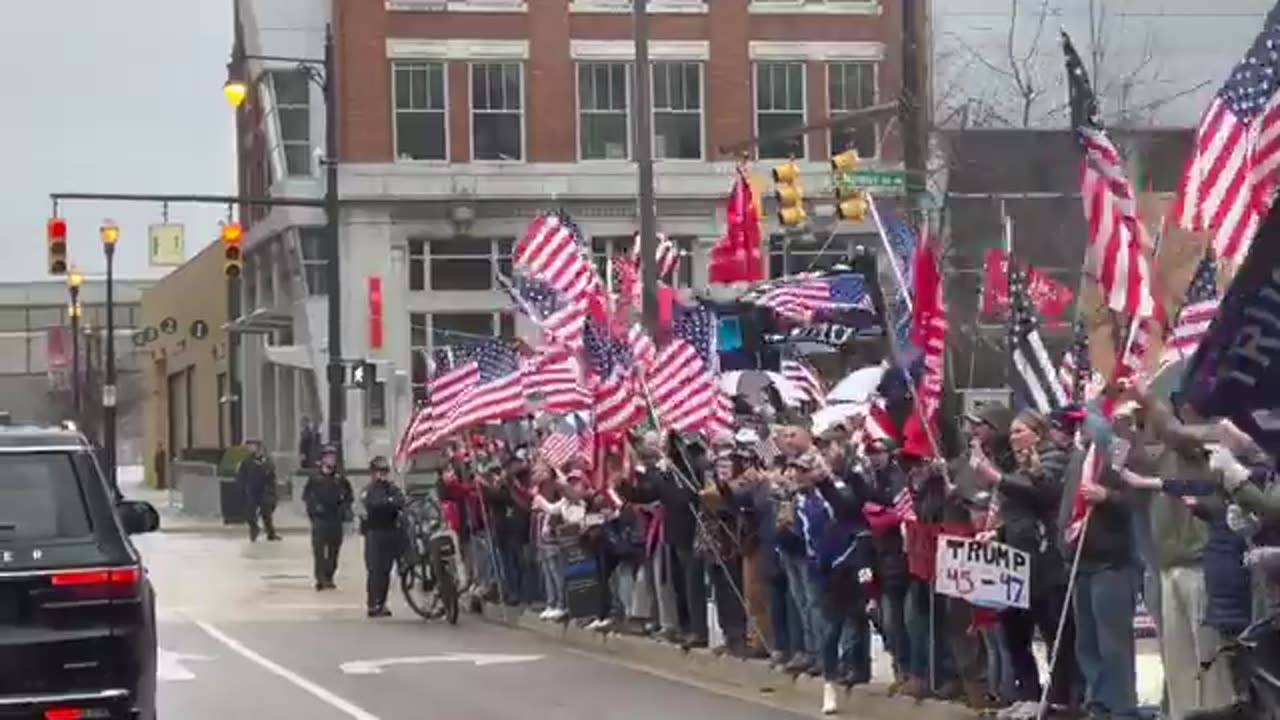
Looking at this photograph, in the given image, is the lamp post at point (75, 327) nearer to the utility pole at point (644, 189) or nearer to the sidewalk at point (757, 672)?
the utility pole at point (644, 189)

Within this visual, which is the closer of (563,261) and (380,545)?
(563,261)

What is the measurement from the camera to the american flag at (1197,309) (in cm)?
1166

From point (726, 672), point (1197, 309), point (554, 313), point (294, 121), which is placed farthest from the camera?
point (294, 121)

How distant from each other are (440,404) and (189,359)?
53010mm

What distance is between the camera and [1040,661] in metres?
14.7

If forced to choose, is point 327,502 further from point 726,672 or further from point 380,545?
point 726,672

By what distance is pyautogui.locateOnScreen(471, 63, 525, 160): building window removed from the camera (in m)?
50.4

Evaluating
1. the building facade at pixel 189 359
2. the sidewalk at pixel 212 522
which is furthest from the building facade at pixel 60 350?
the sidewalk at pixel 212 522

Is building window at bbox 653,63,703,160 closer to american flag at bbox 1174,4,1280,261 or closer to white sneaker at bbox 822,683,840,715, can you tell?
white sneaker at bbox 822,683,840,715

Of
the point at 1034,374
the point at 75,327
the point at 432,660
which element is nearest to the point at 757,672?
the point at 1034,374

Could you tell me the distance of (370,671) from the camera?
59.0ft

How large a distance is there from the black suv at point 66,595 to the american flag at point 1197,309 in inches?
222

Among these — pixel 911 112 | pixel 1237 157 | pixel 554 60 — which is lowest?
pixel 1237 157

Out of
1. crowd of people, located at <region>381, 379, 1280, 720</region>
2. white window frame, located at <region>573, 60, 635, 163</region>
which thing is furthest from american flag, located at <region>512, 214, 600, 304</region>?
white window frame, located at <region>573, 60, 635, 163</region>
